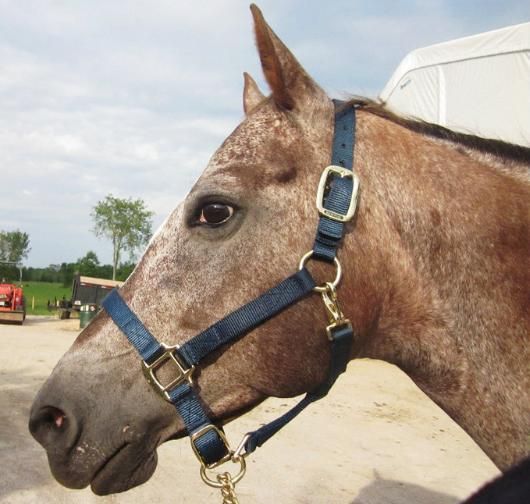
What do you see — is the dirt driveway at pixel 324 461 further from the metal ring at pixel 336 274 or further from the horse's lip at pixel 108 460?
the metal ring at pixel 336 274

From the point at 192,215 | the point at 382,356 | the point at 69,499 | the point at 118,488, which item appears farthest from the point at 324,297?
the point at 69,499

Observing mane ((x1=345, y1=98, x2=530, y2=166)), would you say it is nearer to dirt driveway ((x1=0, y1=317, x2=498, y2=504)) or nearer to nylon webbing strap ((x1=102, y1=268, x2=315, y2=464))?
nylon webbing strap ((x1=102, y1=268, x2=315, y2=464))

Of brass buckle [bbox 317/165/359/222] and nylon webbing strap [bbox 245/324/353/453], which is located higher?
brass buckle [bbox 317/165/359/222]

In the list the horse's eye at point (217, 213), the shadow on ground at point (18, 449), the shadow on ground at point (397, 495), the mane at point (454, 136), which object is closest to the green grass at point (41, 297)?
the shadow on ground at point (18, 449)

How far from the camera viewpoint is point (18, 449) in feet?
21.0

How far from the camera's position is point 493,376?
2.17 metres

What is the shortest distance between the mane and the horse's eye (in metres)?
0.80

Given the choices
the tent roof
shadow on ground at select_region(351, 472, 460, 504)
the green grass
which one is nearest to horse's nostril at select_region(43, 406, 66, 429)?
shadow on ground at select_region(351, 472, 460, 504)

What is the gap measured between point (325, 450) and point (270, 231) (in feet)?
18.5

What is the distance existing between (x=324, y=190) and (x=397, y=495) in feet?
15.6

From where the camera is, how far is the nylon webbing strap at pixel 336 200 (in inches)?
85.6

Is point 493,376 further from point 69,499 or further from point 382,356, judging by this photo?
point 69,499

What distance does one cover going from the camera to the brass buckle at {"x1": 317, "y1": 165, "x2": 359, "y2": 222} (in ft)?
7.14

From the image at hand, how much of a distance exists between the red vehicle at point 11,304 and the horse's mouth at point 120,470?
2458 cm
